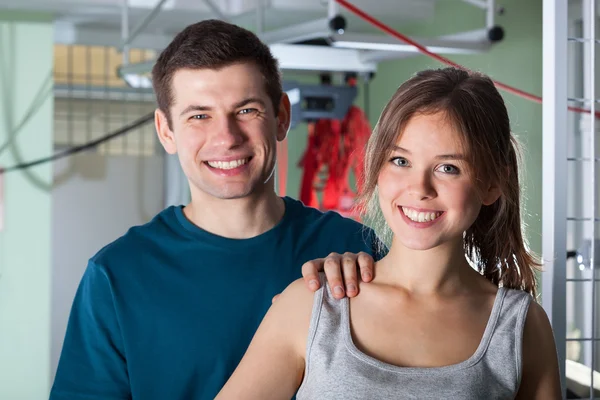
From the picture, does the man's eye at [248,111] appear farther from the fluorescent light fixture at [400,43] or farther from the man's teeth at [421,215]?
the fluorescent light fixture at [400,43]

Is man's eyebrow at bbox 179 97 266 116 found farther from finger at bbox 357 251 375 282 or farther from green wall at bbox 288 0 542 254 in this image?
green wall at bbox 288 0 542 254

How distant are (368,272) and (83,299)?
22.8 inches

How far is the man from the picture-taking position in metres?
1.49

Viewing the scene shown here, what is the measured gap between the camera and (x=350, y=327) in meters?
1.23

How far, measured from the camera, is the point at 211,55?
152 centimetres

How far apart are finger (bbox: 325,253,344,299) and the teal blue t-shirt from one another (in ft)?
0.86

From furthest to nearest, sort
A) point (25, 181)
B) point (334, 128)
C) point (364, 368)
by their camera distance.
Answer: point (25, 181), point (334, 128), point (364, 368)

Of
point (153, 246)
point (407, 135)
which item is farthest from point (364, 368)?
point (153, 246)

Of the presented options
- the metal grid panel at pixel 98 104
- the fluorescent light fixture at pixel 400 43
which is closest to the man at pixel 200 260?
the fluorescent light fixture at pixel 400 43

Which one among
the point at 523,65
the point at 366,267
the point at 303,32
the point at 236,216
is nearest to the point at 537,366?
the point at 366,267

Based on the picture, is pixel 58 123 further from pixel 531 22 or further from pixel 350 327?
pixel 350 327

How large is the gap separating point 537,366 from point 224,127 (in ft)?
2.26

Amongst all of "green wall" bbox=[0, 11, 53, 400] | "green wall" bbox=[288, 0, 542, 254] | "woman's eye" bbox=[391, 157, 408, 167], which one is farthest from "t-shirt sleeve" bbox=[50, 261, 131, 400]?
"green wall" bbox=[0, 11, 53, 400]

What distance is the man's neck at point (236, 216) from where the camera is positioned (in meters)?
1.59
